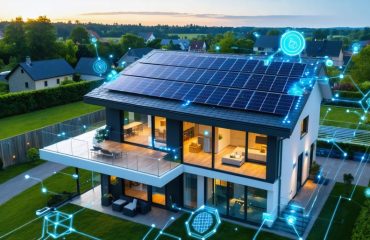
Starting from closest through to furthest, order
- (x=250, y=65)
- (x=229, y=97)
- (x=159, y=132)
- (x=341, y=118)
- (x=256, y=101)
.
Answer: (x=256, y=101) < (x=229, y=97) < (x=159, y=132) < (x=250, y=65) < (x=341, y=118)

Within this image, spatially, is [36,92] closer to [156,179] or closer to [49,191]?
[49,191]

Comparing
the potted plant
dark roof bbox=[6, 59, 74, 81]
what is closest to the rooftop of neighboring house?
the potted plant

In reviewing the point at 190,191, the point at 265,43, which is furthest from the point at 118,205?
the point at 265,43

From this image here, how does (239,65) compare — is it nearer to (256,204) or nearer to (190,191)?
(190,191)

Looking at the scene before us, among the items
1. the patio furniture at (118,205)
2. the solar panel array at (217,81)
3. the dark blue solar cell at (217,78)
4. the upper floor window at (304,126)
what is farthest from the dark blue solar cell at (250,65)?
the patio furniture at (118,205)

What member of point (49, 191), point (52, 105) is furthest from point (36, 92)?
point (49, 191)

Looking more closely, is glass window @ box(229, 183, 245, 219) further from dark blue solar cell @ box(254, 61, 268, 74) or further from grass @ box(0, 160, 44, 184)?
grass @ box(0, 160, 44, 184)

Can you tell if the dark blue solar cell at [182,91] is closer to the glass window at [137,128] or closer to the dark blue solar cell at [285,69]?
the glass window at [137,128]
